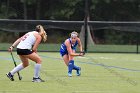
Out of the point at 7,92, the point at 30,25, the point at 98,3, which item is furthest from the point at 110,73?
the point at 98,3

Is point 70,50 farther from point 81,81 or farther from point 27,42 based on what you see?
point 27,42

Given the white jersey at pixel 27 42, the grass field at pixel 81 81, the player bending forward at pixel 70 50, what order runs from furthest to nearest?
the player bending forward at pixel 70 50 → the white jersey at pixel 27 42 → the grass field at pixel 81 81

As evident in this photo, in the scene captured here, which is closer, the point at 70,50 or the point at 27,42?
the point at 27,42

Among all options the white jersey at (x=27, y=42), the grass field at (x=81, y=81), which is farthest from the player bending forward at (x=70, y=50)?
the white jersey at (x=27, y=42)

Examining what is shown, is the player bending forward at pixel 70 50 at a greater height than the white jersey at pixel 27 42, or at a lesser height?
lesser

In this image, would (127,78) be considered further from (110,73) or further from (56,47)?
(56,47)

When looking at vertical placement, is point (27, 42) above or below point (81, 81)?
above

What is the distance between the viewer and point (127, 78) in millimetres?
17531

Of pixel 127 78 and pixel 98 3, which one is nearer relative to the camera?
pixel 127 78

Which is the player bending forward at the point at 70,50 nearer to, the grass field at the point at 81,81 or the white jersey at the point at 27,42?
the grass field at the point at 81,81

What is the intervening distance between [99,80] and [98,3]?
36997 mm

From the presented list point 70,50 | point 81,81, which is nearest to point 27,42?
point 81,81

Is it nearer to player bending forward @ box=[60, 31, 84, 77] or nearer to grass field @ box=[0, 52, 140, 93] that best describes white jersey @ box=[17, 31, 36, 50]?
grass field @ box=[0, 52, 140, 93]

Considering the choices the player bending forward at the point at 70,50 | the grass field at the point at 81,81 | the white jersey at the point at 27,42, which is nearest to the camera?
the grass field at the point at 81,81
